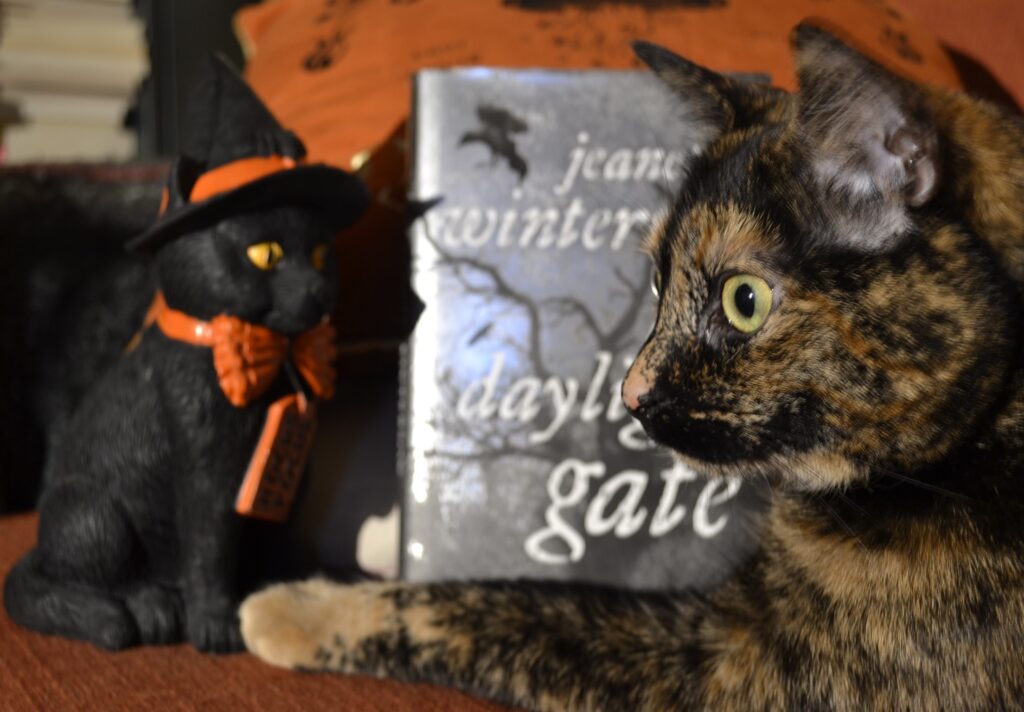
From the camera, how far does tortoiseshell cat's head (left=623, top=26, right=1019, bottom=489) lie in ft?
1.78

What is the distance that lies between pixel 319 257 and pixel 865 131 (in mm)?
407

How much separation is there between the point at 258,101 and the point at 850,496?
1.74 ft

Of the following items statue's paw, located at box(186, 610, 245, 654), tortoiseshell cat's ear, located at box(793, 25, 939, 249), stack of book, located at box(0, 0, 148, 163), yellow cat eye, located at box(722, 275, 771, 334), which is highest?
tortoiseshell cat's ear, located at box(793, 25, 939, 249)

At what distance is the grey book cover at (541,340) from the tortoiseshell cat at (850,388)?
0.41ft

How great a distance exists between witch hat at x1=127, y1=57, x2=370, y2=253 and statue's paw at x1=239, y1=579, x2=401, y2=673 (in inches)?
11.2

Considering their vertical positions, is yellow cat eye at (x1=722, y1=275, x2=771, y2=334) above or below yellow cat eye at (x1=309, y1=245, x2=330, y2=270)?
above

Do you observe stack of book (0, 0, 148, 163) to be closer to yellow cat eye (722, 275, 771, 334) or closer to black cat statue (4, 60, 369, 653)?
black cat statue (4, 60, 369, 653)

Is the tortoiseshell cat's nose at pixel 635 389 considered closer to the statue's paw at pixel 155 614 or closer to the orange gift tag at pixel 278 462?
the orange gift tag at pixel 278 462

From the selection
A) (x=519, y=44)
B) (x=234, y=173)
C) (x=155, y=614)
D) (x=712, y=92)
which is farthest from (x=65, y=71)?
(x=712, y=92)

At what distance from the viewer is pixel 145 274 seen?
0.98 metres

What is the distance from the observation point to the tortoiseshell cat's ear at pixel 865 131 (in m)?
0.51

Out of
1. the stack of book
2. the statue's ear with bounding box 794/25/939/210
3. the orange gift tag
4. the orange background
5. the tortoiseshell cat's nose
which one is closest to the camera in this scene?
the statue's ear with bounding box 794/25/939/210

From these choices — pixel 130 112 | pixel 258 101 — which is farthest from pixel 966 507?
pixel 130 112

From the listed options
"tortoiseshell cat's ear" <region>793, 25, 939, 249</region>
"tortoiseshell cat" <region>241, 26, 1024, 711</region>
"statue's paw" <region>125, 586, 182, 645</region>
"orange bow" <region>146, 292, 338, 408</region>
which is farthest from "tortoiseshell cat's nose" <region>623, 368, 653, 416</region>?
"statue's paw" <region>125, 586, 182, 645</region>
